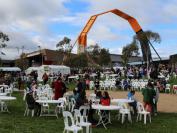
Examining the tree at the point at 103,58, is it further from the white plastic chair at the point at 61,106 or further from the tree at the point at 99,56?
the white plastic chair at the point at 61,106

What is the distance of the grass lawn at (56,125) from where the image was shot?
1283cm

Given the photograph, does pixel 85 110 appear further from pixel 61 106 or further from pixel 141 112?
pixel 61 106

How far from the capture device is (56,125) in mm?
13750

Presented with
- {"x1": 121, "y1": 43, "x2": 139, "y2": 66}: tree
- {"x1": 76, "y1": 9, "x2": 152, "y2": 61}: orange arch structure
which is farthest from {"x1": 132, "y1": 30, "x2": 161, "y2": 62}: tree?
{"x1": 121, "y1": 43, "x2": 139, "y2": 66}: tree

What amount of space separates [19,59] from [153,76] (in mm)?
50534

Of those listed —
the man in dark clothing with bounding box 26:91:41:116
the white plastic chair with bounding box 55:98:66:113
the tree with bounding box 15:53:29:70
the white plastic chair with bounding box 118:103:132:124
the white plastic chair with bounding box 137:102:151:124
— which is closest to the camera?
the white plastic chair with bounding box 118:103:132:124

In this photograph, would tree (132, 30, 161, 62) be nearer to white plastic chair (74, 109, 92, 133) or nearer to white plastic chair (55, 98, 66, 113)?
white plastic chair (55, 98, 66, 113)

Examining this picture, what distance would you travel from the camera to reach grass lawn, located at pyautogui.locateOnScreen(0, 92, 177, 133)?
12828mm

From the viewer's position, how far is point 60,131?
12500 mm

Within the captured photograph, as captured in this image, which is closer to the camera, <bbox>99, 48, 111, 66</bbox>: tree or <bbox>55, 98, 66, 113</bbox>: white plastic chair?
<bbox>55, 98, 66, 113</bbox>: white plastic chair

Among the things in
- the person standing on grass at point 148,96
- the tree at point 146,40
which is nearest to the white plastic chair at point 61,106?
the person standing on grass at point 148,96

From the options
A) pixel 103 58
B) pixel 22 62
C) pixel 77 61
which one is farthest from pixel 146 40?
pixel 22 62

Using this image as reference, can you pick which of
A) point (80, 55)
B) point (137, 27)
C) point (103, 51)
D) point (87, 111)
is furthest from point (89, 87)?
point (103, 51)

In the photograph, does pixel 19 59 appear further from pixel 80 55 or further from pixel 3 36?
pixel 3 36
